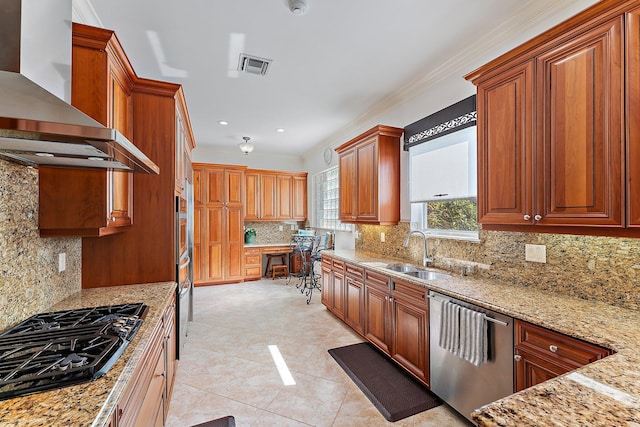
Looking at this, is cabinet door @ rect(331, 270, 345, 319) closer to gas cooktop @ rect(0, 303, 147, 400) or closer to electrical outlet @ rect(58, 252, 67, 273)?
gas cooktop @ rect(0, 303, 147, 400)

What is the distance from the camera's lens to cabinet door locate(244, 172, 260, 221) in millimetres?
6441

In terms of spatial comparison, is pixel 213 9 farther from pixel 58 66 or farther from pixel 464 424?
pixel 464 424

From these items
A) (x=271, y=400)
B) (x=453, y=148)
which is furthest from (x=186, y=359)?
(x=453, y=148)

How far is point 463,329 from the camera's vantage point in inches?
74.5

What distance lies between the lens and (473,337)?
182 cm

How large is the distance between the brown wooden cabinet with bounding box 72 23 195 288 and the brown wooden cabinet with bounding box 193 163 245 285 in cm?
344

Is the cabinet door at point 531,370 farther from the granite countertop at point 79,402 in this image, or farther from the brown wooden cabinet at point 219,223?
the brown wooden cabinet at point 219,223

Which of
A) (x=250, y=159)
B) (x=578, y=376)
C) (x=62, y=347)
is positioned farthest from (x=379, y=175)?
(x=250, y=159)

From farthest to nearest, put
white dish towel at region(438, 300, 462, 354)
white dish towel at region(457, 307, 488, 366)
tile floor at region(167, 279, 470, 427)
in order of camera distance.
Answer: tile floor at region(167, 279, 470, 427), white dish towel at region(438, 300, 462, 354), white dish towel at region(457, 307, 488, 366)

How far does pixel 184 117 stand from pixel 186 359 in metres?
2.43

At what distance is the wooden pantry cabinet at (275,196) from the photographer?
21.2 feet

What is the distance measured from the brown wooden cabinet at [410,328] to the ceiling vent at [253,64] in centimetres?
244

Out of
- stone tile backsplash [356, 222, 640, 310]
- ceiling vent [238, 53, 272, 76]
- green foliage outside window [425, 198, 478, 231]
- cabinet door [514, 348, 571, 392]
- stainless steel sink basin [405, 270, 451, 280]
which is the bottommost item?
cabinet door [514, 348, 571, 392]

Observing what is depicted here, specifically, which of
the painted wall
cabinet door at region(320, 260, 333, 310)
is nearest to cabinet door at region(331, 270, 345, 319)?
cabinet door at region(320, 260, 333, 310)
